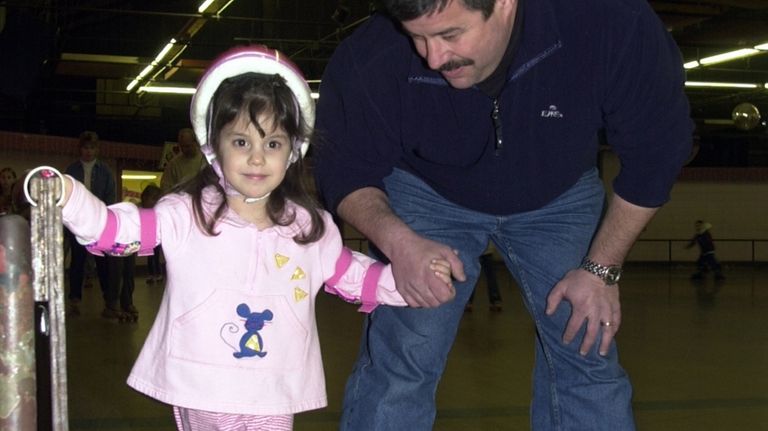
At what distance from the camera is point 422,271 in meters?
2.35

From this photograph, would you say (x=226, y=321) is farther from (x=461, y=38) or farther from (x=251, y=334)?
(x=461, y=38)

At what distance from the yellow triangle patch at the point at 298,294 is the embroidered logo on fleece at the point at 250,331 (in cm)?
9

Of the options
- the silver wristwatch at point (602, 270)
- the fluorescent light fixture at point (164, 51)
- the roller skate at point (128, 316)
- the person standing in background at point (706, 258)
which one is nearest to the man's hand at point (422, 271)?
the silver wristwatch at point (602, 270)

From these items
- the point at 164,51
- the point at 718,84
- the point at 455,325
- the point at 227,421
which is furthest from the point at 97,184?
the point at 718,84

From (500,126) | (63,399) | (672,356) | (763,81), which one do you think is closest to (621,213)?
(500,126)

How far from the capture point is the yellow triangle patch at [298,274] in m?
2.36

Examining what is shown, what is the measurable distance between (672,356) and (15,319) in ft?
18.1

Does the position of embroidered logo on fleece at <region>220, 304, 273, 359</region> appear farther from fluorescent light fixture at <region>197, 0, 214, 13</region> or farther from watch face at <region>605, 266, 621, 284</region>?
fluorescent light fixture at <region>197, 0, 214, 13</region>

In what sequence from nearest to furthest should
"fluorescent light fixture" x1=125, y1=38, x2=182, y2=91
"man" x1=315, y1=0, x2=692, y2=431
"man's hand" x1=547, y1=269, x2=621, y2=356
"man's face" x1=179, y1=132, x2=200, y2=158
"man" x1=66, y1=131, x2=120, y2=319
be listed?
1. "man" x1=315, y1=0, x2=692, y2=431
2. "man's hand" x1=547, y1=269, x2=621, y2=356
3. "man" x1=66, y1=131, x2=120, y2=319
4. "man's face" x1=179, y1=132, x2=200, y2=158
5. "fluorescent light fixture" x1=125, y1=38, x2=182, y2=91

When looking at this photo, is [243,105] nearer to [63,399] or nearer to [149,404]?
[63,399]

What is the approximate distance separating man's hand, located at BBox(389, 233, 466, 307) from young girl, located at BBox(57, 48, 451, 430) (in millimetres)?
27

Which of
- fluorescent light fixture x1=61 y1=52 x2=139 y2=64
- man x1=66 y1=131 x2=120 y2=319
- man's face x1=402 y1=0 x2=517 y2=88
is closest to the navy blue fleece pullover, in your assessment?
man's face x1=402 y1=0 x2=517 y2=88

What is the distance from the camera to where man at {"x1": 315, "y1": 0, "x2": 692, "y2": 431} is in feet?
8.11

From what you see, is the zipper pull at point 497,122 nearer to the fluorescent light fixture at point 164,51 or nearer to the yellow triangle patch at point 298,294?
the yellow triangle patch at point 298,294
